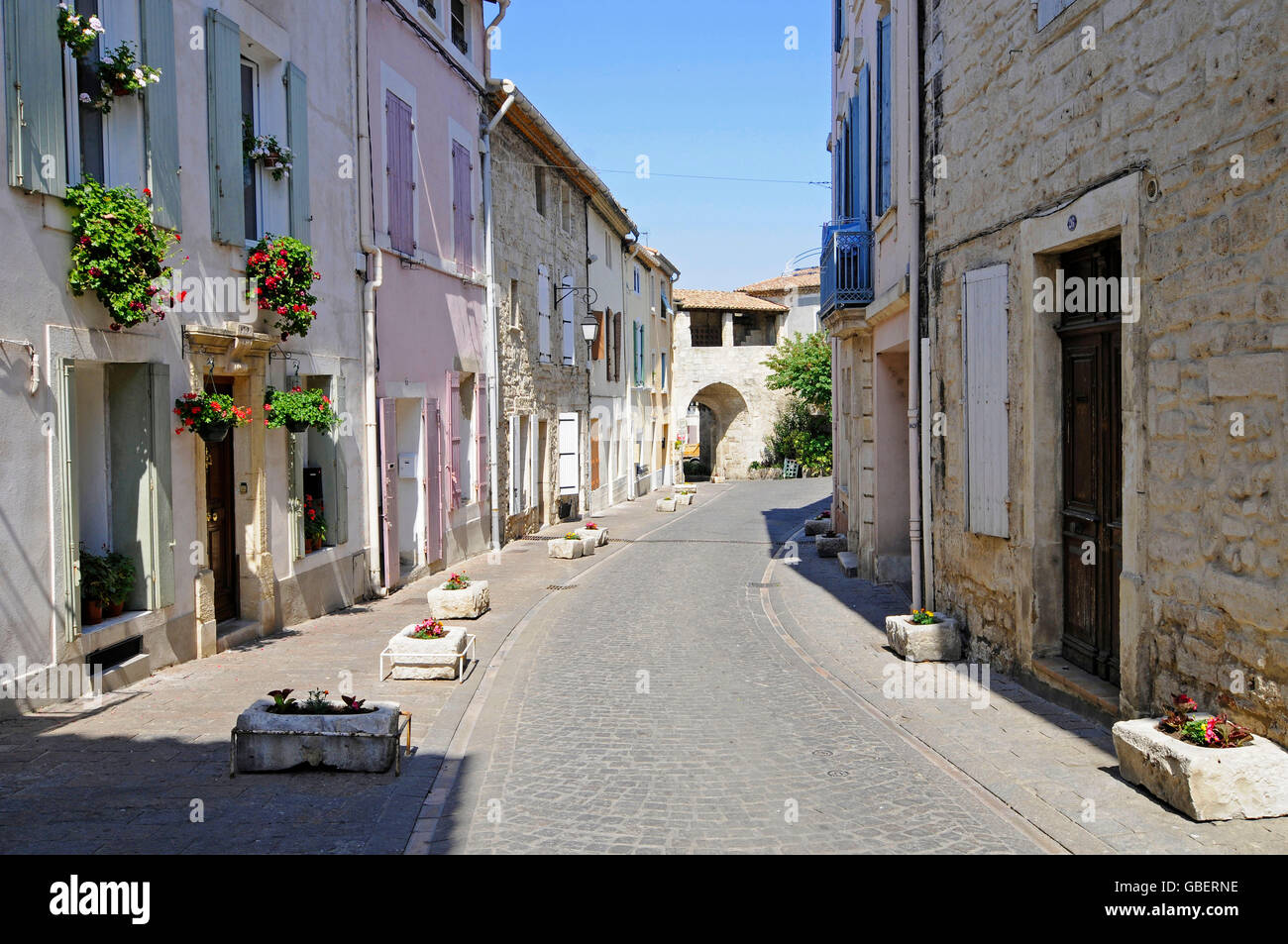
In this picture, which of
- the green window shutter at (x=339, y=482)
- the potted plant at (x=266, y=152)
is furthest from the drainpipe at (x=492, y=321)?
the potted plant at (x=266, y=152)

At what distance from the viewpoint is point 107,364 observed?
326 inches

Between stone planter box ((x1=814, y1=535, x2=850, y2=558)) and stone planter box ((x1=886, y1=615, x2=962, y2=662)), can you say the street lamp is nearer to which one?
stone planter box ((x1=814, y1=535, x2=850, y2=558))

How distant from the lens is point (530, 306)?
823 inches

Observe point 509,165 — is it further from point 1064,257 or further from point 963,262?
point 1064,257

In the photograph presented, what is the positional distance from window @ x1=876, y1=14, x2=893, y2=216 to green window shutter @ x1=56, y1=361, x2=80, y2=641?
856cm

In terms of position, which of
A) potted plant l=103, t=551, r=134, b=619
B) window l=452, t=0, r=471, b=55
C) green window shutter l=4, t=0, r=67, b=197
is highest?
window l=452, t=0, r=471, b=55

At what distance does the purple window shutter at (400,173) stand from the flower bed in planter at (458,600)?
4.59 meters

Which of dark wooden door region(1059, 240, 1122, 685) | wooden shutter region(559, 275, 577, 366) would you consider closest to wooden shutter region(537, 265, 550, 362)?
wooden shutter region(559, 275, 577, 366)

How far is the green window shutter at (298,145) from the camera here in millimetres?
10805

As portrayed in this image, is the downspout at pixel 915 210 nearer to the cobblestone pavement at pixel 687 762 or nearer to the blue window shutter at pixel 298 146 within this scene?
the cobblestone pavement at pixel 687 762

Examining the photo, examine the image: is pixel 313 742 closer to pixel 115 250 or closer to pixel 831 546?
pixel 115 250

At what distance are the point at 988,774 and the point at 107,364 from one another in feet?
22.2

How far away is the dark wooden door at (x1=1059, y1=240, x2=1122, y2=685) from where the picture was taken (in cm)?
722

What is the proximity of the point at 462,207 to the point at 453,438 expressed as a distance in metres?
3.58
